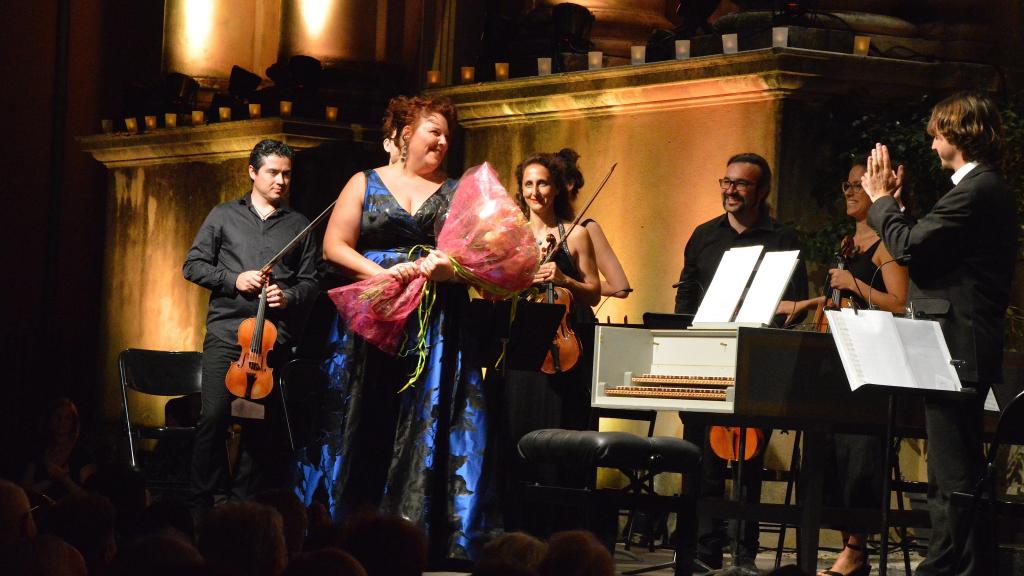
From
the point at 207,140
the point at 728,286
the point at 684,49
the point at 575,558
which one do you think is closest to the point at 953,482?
the point at 728,286

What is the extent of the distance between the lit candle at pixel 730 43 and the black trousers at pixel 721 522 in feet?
7.41

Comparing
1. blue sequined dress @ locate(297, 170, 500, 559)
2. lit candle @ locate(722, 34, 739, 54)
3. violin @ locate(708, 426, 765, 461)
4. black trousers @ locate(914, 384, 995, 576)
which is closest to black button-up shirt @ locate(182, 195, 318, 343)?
blue sequined dress @ locate(297, 170, 500, 559)

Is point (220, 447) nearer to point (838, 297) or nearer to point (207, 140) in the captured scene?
point (838, 297)

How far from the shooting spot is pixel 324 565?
9.81 feet

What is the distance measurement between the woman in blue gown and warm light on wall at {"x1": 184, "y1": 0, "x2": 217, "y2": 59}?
8004mm

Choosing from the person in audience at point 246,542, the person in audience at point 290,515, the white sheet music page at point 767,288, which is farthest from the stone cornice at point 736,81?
the person in audience at point 246,542

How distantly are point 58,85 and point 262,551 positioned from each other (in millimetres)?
11705

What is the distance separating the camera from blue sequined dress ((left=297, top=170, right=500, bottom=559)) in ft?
20.9

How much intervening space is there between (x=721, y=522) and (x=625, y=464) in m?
1.84

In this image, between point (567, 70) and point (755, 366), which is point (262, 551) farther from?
point (567, 70)

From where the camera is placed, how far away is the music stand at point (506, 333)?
6.47 m

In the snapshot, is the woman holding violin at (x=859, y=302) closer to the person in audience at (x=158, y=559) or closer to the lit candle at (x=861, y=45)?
the lit candle at (x=861, y=45)

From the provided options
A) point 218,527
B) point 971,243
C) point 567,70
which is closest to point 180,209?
point 567,70

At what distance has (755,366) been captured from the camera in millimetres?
6039
